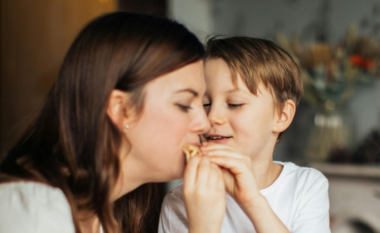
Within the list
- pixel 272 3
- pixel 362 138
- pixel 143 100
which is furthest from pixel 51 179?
pixel 272 3

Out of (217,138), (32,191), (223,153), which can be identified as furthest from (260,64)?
(32,191)

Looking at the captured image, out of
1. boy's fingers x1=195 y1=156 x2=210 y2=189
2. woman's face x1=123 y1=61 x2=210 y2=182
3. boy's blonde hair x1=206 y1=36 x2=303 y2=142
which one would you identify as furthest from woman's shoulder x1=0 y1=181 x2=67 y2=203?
boy's blonde hair x1=206 y1=36 x2=303 y2=142

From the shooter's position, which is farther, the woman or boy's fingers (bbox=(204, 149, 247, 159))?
boy's fingers (bbox=(204, 149, 247, 159))

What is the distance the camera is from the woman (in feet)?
3.05

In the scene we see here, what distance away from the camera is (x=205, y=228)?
3.28 feet

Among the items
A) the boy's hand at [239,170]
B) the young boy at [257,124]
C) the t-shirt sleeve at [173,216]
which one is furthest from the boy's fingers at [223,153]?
the t-shirt sleeve at [173,216]

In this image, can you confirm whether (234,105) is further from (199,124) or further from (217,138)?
(199,124)

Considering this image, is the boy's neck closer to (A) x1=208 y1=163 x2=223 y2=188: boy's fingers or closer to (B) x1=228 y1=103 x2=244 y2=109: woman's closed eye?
(B) x1=228 y1=103 x2=244 y2=109: woman's closed eye

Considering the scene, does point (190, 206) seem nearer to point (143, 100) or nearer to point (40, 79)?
point (143, 100)

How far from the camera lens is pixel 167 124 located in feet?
3.25

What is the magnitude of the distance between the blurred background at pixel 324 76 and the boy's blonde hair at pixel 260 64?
149 cm

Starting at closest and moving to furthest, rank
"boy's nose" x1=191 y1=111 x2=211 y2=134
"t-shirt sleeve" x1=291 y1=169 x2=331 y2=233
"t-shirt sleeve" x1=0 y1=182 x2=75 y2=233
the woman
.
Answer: "t-shirt sleeve" x1=0 y1=182 x2=75 y2=233
the woman
"boy's nose" x1=191 y1=111 x2=211 y2=134
"t-shirt sleeve" x1=291 y1=169 x2=331 y2=233

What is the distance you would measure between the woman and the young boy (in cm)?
26

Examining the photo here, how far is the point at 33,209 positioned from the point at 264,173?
30.8 inches
